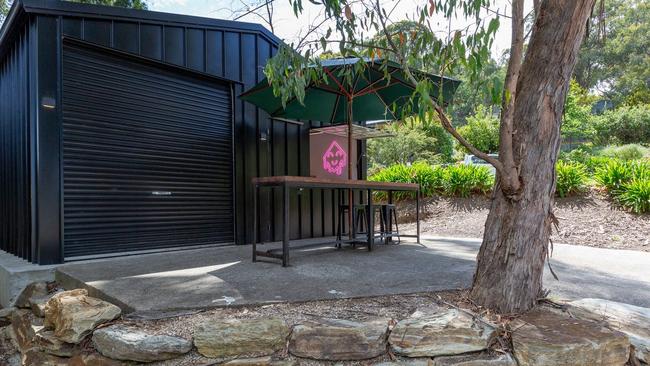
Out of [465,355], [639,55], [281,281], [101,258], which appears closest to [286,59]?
[281,281]

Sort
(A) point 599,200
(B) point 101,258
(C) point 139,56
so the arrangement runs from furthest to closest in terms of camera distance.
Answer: (A) point 599,200 < (C) point 139,56 < (B) point 101,258

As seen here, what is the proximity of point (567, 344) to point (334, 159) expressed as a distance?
16.9ft

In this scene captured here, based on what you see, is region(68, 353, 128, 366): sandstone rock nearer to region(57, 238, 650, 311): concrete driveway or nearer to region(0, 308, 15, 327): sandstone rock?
region(57, 238, 650, 311): concrete driveway

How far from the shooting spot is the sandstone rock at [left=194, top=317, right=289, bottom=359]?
200 cm

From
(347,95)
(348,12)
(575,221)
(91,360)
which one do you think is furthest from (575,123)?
(91,360)

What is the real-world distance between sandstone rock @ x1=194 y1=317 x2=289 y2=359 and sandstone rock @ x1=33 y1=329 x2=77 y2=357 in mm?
821

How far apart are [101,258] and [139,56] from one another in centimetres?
220

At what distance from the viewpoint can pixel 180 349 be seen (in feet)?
6.56

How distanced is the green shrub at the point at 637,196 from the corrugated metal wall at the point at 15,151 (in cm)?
825

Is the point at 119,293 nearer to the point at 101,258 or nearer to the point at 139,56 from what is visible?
the point at 101,258

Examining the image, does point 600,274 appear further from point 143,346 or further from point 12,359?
point 12,359

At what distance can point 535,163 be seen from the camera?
2.26 m

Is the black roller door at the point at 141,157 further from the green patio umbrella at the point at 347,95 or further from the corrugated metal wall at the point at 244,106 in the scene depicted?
the green patio umbrella at the point at 347,95

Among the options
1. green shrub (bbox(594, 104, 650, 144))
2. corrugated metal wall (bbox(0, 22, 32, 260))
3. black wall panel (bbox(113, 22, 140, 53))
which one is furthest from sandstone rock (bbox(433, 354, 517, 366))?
green shrub (bbox(594, 104, 650, 144))
